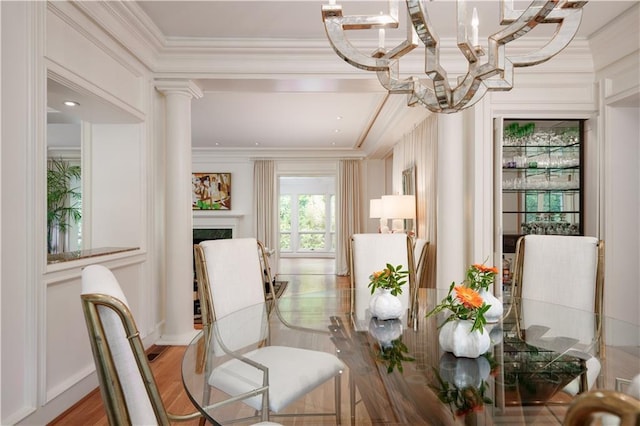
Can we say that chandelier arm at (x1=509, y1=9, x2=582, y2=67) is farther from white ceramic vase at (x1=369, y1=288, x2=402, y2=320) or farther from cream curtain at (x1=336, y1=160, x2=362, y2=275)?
cream curtain at (x1=336, y1=160, x2=362, y2=275)

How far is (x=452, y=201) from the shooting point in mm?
3514

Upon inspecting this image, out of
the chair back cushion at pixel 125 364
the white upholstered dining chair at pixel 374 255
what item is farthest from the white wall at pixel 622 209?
the chair back cushion at pixel 125 364

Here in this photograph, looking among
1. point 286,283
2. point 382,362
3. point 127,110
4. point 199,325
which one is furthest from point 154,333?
point 286,283

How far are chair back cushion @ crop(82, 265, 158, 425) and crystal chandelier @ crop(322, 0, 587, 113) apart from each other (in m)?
1.16

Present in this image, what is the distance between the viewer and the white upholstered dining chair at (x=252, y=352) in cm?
145

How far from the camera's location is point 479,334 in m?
1.29

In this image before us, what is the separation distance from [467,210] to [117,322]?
3228 mm

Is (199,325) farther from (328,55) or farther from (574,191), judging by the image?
(574,191)

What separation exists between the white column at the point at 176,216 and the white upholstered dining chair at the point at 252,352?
5.03 feet

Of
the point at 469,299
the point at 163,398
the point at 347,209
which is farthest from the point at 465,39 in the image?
the point at 347,209

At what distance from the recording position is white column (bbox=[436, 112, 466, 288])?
3.51m

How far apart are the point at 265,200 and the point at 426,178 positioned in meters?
4.40

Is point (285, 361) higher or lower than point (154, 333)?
higher

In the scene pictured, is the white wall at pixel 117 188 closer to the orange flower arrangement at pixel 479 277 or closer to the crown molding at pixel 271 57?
the crown molding at pixel 271 57
